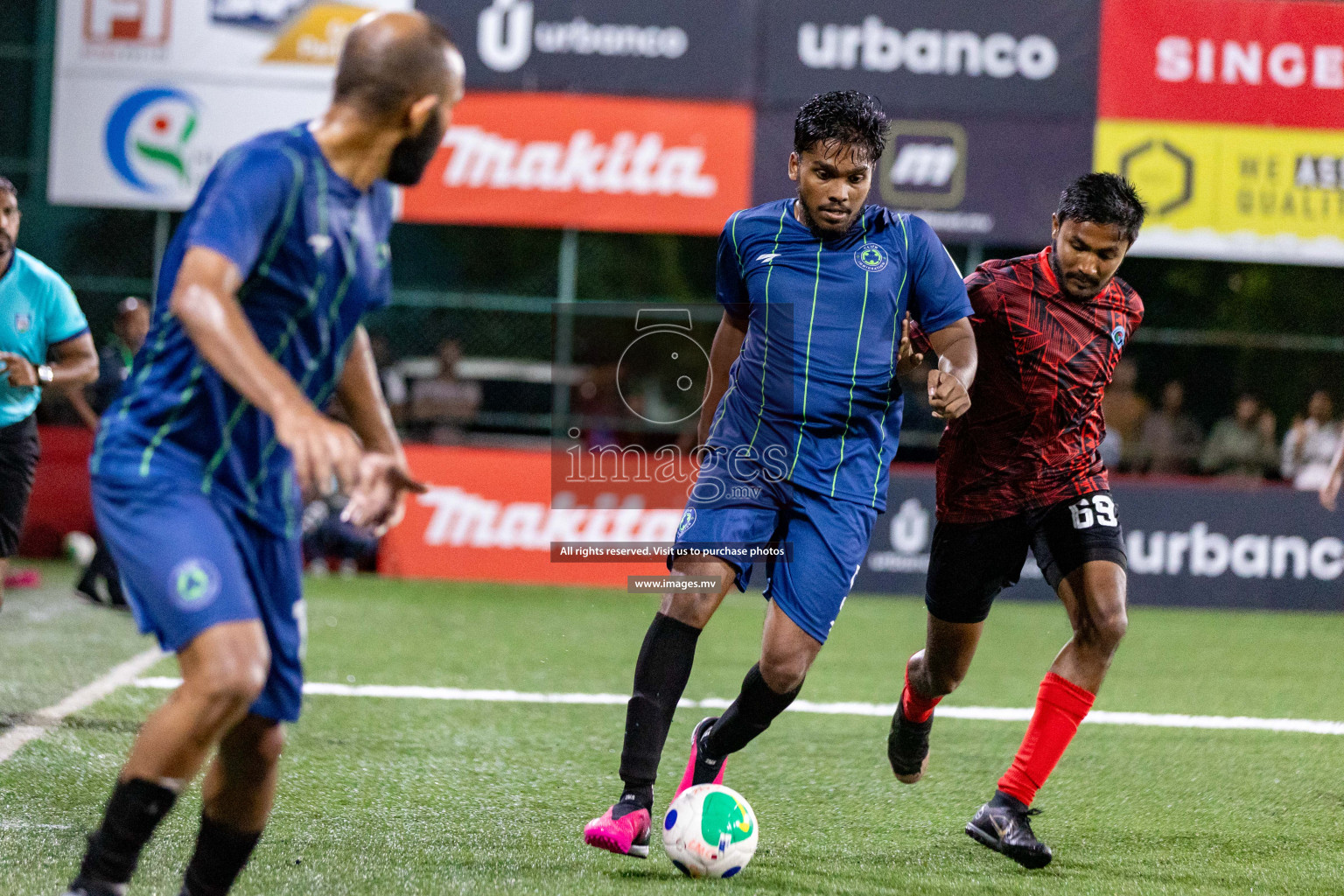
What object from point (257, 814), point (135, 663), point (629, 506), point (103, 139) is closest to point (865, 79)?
point (629, 506)

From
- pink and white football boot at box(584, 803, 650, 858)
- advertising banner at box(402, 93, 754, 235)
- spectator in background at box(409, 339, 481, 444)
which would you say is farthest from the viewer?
spectator in background at box(409, 339, 481, 444)

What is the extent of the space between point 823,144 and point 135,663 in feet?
17.1

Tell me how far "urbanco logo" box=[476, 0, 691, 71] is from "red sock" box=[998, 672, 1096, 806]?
9.47 meters

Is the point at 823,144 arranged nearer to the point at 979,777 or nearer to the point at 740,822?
the point at 740,822

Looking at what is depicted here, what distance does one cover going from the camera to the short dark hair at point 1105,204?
15.0 feet

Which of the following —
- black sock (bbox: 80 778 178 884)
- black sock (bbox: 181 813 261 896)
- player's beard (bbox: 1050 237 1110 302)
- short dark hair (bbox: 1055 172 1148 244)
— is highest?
short dark hair (bbox: 1055 172 1148 244)

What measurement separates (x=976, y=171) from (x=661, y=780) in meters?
9.06

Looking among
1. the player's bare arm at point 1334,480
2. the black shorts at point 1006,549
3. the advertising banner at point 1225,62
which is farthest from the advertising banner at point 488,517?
the black shorts at point 1006,549

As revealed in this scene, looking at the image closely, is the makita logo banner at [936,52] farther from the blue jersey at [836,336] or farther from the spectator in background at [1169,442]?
the blue jersey at [836,336]

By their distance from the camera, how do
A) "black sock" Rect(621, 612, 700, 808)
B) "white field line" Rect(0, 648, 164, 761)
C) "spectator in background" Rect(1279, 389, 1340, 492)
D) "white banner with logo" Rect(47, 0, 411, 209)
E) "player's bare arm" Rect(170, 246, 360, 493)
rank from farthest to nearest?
"spectator in background" Rect(1279, 389, 1340, 492) < "white banner with logo" Rect(47, 0, 411, 209) < "white field line" Rect(0, 648, 164, 761) < "black sock" Rect(621, 612, 700, 808) < "player's bare arm" Rect(170, 246, 360, 493)

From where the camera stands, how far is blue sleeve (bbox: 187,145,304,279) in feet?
9.09

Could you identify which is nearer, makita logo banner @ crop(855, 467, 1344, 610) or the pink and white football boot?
the pink and white football boot

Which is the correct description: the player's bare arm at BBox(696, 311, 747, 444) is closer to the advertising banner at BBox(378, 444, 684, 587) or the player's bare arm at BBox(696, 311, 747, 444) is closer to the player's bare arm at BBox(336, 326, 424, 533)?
the player's bare arm at BBox(336, 326, 424, 533)

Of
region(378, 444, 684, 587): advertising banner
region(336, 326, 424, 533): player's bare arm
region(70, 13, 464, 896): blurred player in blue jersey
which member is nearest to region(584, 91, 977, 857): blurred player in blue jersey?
region(336, 326, 424, 533): player's bare arm
